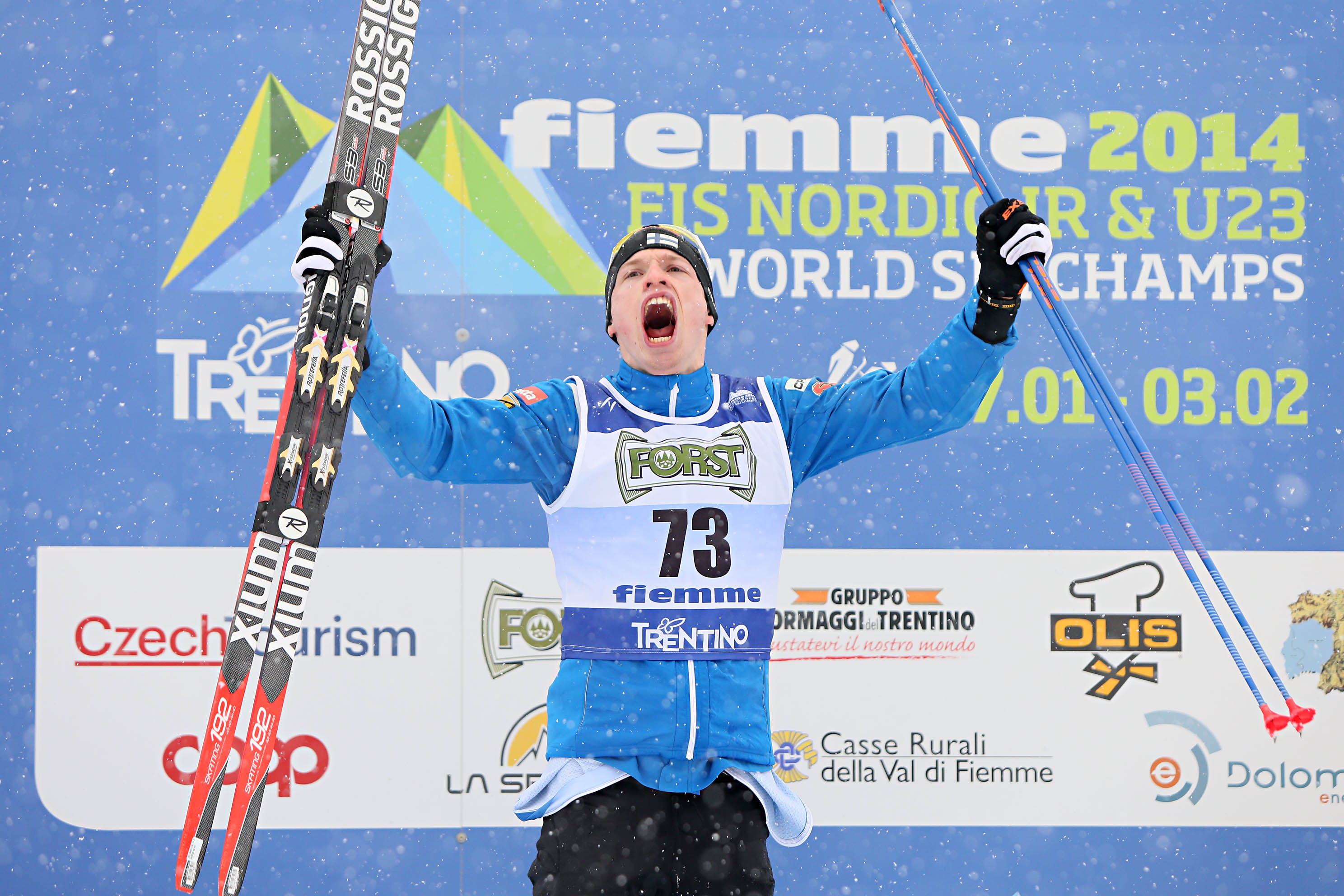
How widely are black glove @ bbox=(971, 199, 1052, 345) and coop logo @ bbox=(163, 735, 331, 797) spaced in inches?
82.0

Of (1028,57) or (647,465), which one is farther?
(1028,57)

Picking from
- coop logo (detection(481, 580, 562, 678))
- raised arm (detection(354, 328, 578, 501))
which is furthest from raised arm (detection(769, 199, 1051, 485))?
coop logo (detection(481, 580, 562, 678))

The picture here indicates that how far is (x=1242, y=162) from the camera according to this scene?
113 inches

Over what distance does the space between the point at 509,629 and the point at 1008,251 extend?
5.53 feet

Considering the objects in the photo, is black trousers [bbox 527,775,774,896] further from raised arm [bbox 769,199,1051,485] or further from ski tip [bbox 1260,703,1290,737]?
ski tip [bbox 1260,703,1290,737]

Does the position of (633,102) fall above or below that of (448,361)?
above

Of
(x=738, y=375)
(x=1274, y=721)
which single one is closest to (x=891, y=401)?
(x=1274, y=721)

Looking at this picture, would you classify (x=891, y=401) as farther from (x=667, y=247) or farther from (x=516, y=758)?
(x=516, y=758)

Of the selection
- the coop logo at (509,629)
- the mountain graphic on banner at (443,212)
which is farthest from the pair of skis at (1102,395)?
the coop logo at (509,629)

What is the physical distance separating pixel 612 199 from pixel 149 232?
128 cm

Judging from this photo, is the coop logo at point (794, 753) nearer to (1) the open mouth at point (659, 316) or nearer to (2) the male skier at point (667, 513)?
(2) the male skier at point (667, 513)

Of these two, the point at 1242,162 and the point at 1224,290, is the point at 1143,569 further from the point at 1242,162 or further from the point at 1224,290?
the point at 1242,162

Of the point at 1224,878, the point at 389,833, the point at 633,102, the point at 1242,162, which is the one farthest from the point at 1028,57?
the point at 389,833

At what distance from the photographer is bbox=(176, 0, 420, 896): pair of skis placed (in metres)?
1.53
